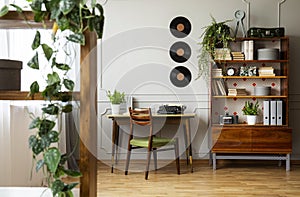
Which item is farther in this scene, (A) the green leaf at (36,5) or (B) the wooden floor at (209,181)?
(B) the wooden floor at (209,181)

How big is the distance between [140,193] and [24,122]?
1295mm

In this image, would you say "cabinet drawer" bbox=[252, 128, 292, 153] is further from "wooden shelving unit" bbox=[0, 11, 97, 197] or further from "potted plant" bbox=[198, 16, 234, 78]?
"wooden shelving unit" bbox=[0, 11, 97, 197]

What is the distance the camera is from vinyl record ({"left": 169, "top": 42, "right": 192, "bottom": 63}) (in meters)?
6.27

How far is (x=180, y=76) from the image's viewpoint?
20.6 ft

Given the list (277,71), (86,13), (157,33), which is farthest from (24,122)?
(277,71)

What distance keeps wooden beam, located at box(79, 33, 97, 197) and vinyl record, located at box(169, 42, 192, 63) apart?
4646mm

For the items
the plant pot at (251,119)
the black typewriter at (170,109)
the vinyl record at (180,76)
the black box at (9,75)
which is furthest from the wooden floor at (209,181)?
the black box at (9,75)

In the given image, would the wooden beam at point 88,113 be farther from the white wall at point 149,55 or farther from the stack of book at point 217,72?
the white wall at point 149,55

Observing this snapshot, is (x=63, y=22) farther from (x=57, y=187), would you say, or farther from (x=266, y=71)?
(x=266, y=71)

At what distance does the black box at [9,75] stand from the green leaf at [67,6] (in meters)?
0.53

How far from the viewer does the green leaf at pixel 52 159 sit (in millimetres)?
1474

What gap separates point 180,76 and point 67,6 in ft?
16.1

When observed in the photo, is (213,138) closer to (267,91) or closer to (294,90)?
(267,91)

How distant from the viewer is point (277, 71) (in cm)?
613
